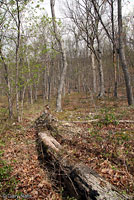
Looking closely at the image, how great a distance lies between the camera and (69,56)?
108 ft

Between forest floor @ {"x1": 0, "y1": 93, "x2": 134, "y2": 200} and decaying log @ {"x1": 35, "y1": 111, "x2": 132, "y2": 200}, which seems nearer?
decaying log @ {"x1": 35, "y1": 111, "x2": 132, "y2": 200}

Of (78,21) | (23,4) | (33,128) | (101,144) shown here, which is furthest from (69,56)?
(101,144)

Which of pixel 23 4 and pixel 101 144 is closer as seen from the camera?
pixel 101 144

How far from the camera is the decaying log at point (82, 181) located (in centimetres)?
285

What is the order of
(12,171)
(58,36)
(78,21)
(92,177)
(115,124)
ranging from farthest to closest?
(78,21), (58,36), (115,124), (12,171), (92,177)

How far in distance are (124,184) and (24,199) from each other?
254cm

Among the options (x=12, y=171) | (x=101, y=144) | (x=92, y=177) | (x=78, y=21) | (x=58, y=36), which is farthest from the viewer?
(x=78, y=21)

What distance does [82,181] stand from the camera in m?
3.23

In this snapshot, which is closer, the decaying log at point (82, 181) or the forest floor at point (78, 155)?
the decaying log at point (82, 181)

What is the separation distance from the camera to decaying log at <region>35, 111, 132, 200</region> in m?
2.85

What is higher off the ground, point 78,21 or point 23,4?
point 78,21

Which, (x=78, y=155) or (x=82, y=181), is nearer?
(x=82, y=181)

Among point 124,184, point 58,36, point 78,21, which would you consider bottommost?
point 124,184

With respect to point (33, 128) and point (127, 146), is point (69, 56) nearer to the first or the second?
point (33, 128)
